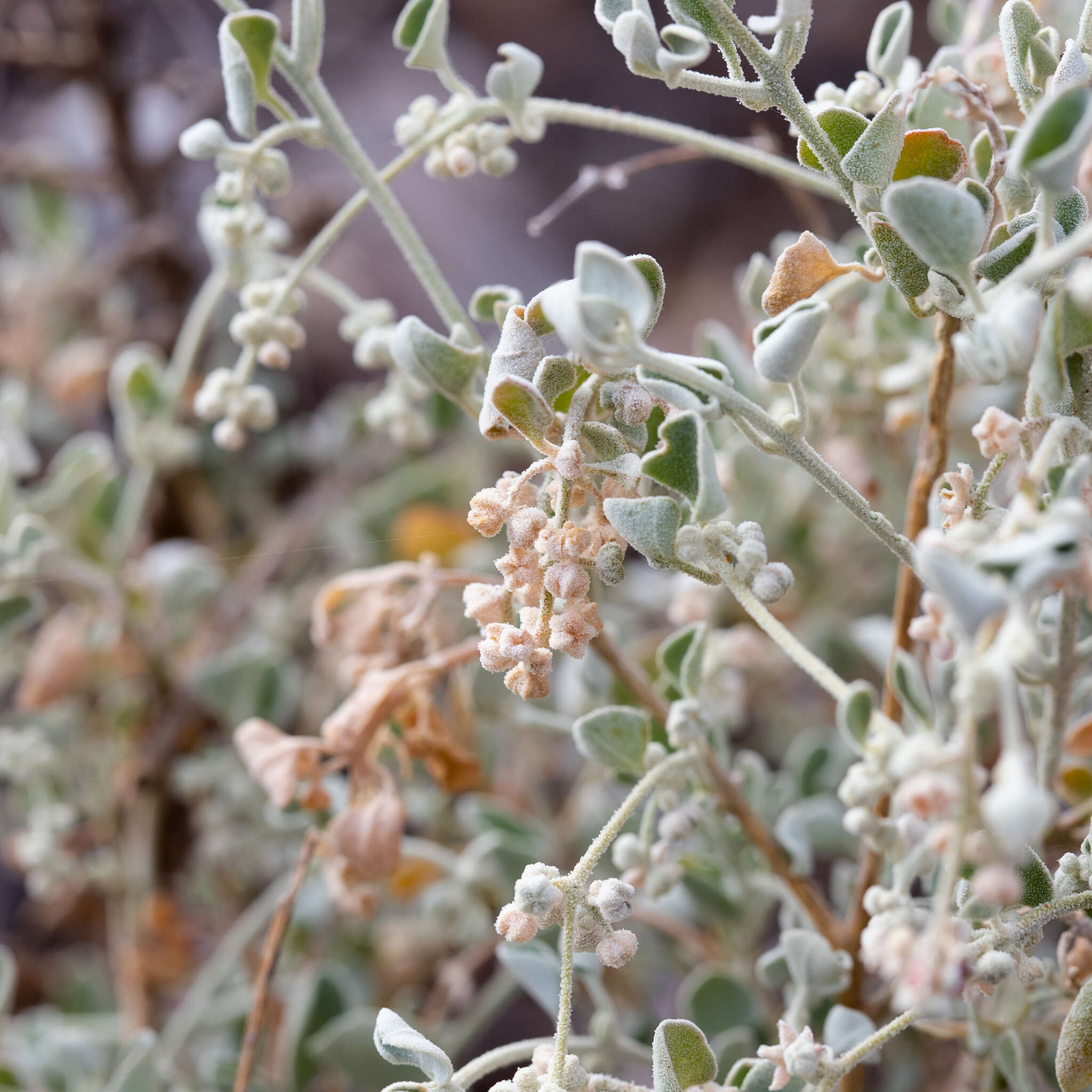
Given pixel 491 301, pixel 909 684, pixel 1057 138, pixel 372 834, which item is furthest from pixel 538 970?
pixel 1057 138

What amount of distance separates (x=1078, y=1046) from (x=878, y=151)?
14.2 inches

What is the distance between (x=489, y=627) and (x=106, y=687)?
2.58 feet

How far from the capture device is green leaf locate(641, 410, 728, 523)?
16.0 inches

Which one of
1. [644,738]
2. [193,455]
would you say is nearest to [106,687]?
[193,455]

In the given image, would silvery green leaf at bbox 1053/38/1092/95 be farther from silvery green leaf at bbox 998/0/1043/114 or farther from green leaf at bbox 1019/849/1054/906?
green leaf at bbox 1019/849/1054/906

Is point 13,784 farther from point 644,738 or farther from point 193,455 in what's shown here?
point 644,738

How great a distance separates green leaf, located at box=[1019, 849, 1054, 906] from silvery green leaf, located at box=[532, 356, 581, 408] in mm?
242

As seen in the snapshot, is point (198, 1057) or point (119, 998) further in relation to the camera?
point (119, 998)

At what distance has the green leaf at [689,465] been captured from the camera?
0.41 meters

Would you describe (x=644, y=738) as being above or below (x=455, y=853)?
above

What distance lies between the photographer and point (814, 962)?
0.55m

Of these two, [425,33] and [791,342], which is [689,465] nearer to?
[791,342]

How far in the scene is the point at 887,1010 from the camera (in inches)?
23.9

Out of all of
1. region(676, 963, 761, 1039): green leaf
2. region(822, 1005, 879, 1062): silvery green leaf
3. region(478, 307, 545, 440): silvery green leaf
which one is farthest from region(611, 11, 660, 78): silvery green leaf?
region(676, 963, 761, 1039): green leaf
